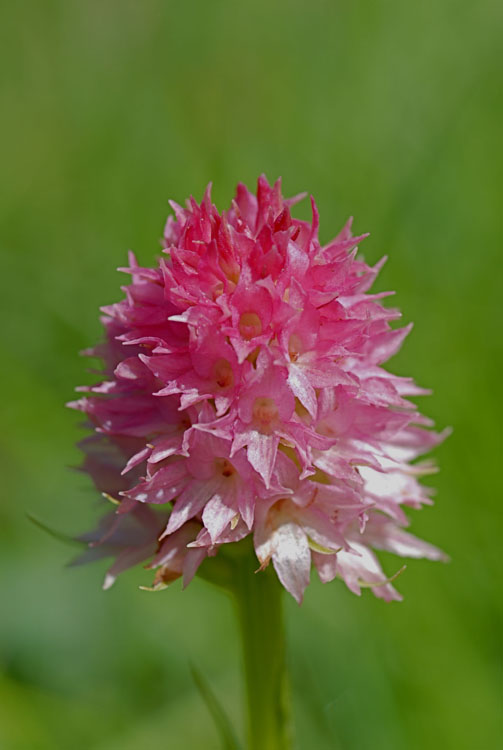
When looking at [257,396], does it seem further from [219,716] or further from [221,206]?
[221,206]

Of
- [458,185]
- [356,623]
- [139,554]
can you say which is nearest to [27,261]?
[458,185]

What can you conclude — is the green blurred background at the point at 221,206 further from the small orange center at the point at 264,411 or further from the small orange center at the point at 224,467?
the small orange center at the point at 264,411

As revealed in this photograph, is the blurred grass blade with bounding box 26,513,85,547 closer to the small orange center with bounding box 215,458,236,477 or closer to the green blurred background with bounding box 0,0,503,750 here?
the green blurred background with bounding box 0,0,503,750

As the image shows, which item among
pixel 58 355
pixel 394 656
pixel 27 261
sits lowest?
pixel 394 656

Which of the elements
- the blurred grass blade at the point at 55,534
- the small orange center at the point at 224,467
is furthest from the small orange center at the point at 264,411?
the blurred grass blade at the point at 55,534

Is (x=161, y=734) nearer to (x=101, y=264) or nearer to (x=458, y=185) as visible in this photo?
(x=101, y=264)

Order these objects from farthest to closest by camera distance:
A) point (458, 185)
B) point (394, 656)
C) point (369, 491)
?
point (458, 185)
point (394, 656)
point (369, 491)
